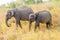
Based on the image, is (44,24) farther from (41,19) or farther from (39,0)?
(39,0)

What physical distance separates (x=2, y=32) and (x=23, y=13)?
1469 millimetres

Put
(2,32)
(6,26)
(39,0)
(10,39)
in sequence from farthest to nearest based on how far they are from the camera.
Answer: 1. (39,0)
2. (6,26)
3. (2,32)
4. (10,39)

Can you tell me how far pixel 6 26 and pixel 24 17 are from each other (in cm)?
81

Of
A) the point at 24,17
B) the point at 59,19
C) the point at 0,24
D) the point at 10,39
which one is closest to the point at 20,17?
the point at 24,17

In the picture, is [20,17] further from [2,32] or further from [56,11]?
[56,11]

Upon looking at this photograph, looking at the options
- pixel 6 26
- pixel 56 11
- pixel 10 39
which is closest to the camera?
pixel 10 39

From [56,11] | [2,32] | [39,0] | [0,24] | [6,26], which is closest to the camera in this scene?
[2,32]

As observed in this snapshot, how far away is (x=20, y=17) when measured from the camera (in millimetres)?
10250

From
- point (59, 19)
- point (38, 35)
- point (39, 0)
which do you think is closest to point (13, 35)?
point (38, 35)

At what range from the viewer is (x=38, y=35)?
25.4ft

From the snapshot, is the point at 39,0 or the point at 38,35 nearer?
the point at 38,35

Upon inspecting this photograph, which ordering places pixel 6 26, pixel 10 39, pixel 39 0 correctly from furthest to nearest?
pixel 39 0 < pixel 6 26 < pixel 10 39

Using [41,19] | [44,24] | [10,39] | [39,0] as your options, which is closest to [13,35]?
[10,39]

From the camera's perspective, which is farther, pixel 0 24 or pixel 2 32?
pixel 0 24
